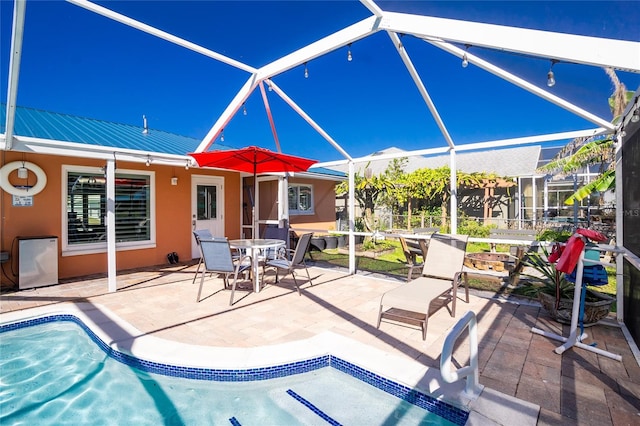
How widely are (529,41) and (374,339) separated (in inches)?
137

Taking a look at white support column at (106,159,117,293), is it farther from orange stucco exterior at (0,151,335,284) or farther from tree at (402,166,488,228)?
tree at (402,166,488,228)

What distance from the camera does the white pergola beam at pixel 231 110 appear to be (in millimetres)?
6123

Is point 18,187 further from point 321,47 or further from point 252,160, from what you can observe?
point 321,47

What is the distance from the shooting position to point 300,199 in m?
13.1

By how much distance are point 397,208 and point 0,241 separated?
612 inches

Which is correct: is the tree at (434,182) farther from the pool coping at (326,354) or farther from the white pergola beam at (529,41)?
the pool coping at (326,354)

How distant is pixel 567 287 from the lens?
4594 millimetres

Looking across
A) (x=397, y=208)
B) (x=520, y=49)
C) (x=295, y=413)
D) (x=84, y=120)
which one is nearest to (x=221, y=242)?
(x=295, y=413)

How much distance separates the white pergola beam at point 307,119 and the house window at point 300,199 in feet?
18.2

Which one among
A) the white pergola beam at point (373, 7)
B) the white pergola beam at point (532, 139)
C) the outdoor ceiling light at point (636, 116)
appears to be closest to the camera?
the outdoor ceiling light at point (636, 116)

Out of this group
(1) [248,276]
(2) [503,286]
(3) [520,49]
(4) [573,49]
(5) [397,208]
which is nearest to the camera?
(4) [573,49]

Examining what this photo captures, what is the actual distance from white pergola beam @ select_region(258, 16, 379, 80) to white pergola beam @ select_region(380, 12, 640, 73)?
0.40 meters

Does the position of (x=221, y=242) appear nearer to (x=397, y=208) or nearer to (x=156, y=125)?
(x=156, y=125)

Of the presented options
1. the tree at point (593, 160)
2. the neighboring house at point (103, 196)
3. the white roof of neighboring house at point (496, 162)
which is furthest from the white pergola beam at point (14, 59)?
the white roof of neighboring house at point (496, 162)
